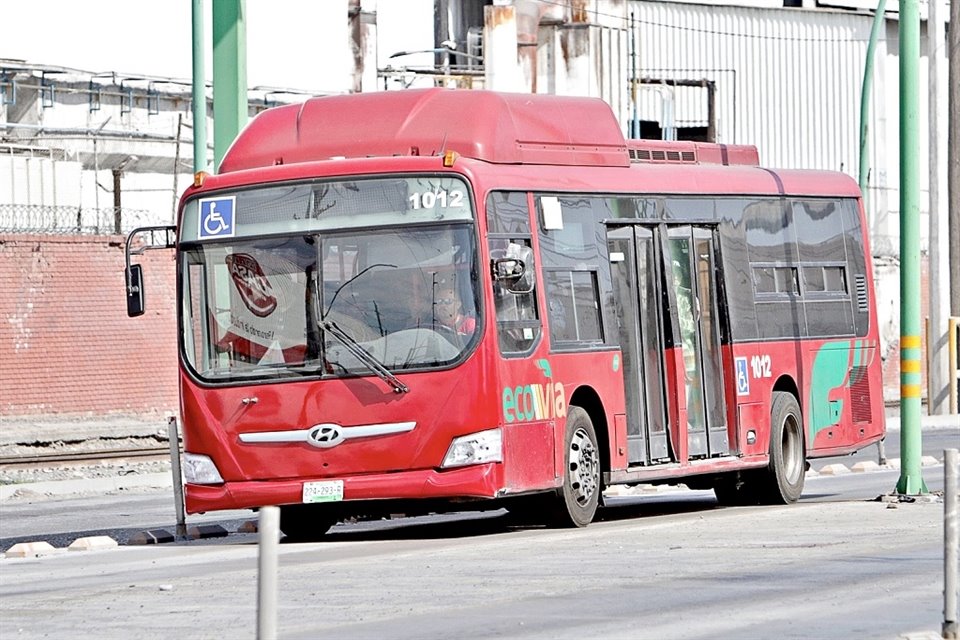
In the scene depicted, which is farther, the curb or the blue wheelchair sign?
the curb

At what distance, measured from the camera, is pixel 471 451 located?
1516 cm

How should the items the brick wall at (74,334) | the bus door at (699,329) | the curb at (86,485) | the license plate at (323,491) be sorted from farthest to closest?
1. the brick wall at (74,334)
2. the curb at (86,485)
3. the bus door at (699,329)
4. the license plate at (323,491)

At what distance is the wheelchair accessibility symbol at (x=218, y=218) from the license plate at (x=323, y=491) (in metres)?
2.08

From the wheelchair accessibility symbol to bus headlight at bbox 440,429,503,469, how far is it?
8.08 feet

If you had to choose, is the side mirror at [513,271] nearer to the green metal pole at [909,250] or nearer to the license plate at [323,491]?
the license plate at [323,491]

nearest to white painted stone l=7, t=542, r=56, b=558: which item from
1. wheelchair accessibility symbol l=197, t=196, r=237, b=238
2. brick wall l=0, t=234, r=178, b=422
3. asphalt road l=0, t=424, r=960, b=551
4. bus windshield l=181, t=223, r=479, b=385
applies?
asphalt road l=0, t=424, r=960, b=551

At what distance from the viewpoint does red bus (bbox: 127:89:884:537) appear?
15289mm

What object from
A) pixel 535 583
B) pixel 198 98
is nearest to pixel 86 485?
pixel 198 98

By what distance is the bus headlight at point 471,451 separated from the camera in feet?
49.7

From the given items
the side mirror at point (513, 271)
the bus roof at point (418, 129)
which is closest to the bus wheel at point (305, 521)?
the side mirror at point (513, 271)

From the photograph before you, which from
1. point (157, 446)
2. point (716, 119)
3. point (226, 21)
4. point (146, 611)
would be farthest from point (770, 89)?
point (146, 611)

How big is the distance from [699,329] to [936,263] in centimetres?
2028

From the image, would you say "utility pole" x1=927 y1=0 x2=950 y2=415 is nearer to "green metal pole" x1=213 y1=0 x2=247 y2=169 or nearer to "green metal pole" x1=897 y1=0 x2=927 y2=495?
"green metal pole" x1=897 y1=0 x2=927 y2=495

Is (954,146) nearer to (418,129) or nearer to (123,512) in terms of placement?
(123,512)
